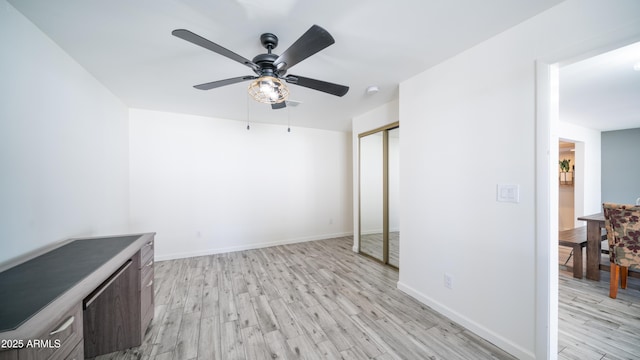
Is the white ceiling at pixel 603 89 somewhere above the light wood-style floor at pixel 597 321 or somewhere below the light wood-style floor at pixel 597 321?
above

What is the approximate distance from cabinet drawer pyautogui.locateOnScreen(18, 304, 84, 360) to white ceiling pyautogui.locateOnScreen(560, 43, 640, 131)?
3860mm

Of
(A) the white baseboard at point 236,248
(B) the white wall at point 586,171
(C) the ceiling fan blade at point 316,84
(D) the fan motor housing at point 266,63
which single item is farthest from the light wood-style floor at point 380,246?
(B) the white wall at point 586,171

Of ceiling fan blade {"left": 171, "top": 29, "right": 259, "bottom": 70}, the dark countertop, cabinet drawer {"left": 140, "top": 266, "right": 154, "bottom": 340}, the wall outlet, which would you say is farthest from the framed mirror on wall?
the dark countertop

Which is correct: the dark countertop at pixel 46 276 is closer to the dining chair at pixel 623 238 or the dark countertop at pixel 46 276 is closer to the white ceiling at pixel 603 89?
Result: the white ceiling at pixel 603 89

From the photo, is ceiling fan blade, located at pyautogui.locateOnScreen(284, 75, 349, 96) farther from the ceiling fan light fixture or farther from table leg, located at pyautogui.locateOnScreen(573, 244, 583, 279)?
table leg, located at pyautogui.locateOnScreen(573, 244, 583, 279)

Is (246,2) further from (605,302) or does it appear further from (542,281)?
(605,302)

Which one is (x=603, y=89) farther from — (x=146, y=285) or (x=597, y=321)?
(x=146, y=285)

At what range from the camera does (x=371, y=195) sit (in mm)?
3939

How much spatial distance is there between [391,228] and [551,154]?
7.73 feet

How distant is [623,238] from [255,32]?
424 centimetres

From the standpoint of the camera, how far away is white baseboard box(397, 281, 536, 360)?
162cm

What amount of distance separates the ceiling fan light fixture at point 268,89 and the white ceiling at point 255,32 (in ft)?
1.27

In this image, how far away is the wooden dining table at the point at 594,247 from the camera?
9.36ft

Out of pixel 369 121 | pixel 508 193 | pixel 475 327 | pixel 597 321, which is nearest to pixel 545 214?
pixel 508 193
